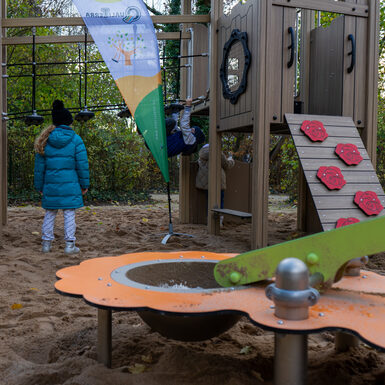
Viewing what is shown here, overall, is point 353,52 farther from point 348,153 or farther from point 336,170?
point 336,170

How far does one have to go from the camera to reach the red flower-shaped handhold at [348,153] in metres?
4.38

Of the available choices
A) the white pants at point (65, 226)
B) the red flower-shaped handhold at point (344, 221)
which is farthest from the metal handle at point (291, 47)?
the white pants at point (65, 226)

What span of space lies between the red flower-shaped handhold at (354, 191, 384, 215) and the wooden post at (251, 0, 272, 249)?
92 centimetres

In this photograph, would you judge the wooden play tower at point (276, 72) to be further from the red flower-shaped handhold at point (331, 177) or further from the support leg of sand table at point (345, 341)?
the support leg of sand table at point (345, 341)

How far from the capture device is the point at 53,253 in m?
4.61

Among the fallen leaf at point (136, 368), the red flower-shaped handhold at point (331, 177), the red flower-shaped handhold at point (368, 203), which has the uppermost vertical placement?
the red flower-shaped handhold at point (331, 177)

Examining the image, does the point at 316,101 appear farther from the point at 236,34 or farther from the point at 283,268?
the point at 283,268

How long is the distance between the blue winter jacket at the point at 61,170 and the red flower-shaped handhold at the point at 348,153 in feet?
8.74

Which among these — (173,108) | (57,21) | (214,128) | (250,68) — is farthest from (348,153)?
(57,21)

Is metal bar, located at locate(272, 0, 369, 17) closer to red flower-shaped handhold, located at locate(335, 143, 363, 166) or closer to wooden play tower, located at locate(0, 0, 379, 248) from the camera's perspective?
wooden play tower, located at locate(0, 0, 379, 248)

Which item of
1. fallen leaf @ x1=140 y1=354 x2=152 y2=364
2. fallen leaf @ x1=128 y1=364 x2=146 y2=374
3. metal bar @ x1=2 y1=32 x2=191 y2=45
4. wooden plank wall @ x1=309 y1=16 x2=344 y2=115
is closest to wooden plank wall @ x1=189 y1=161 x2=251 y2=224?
wooden plank wall @ x1=309 y1=16 x2=344 y2=115

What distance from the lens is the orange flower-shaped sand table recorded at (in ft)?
4.66

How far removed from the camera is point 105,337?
1941 mm

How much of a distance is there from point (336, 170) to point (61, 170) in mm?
2819
